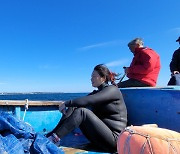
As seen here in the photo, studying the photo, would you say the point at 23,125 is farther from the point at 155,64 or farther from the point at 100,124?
the point at 155,64

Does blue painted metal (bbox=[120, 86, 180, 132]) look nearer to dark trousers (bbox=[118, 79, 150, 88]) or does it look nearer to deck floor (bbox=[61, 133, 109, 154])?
dark trousers (bbox=[118, 79, 150, 88])

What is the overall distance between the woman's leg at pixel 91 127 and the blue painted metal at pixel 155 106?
122 centimetres

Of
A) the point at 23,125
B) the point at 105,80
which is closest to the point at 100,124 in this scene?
the point at 105,80

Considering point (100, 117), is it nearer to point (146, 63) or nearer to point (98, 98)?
point (98, 98)

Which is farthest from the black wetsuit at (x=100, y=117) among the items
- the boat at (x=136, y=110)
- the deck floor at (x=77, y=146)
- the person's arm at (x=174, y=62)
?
the person's arm at (x=174, y=62)

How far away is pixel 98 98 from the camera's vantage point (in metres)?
4.41

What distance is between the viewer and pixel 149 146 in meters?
2.51

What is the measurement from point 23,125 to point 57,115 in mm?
3237

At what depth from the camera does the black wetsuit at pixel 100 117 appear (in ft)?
13.9

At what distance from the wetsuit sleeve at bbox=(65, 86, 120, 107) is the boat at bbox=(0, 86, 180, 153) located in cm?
68

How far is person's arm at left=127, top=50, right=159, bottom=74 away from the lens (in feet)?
21.6

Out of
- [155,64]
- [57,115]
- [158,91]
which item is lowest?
[57,115]

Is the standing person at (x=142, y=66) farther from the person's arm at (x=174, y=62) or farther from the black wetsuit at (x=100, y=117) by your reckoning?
the black wetsuit at (x=100, y=117)

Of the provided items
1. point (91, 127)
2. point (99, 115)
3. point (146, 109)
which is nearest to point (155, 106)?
point (146, 109)
